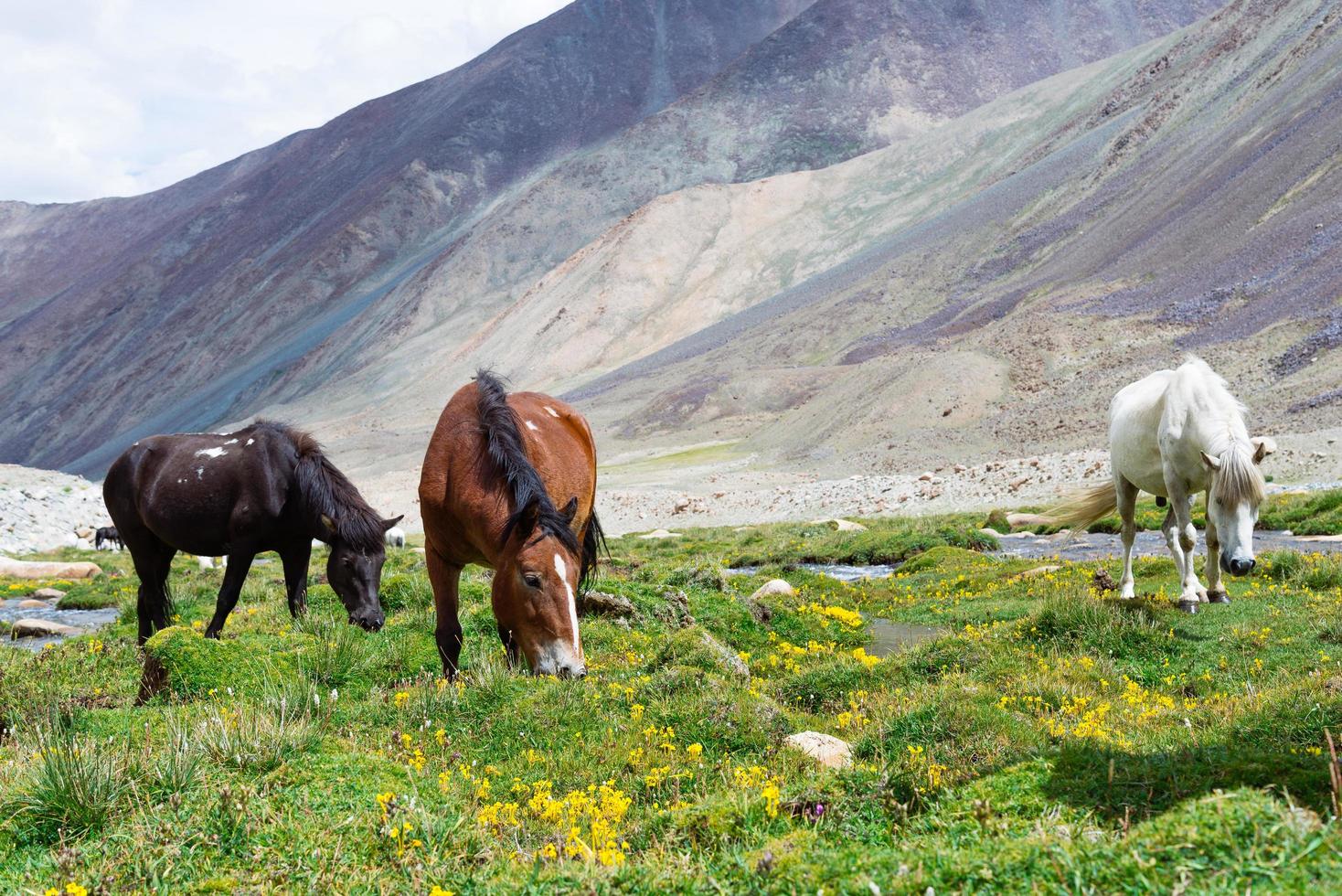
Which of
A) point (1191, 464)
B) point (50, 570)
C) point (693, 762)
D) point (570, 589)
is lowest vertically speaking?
point (50, 570)

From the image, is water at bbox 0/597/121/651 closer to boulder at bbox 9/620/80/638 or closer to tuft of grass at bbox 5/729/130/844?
boulder at bbox 9/620/80/638

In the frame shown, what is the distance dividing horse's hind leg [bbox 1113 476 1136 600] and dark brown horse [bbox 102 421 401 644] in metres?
9.32

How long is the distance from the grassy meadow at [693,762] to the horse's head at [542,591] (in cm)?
27

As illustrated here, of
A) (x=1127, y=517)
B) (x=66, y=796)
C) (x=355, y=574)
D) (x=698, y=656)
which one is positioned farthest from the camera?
(x=1127, y=517)

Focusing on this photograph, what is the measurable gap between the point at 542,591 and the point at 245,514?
566 centimetres

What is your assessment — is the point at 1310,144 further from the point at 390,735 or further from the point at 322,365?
the point at 322,365

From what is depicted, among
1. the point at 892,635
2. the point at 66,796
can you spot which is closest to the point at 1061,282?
the point at 892,635

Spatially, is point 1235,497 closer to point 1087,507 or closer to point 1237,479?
point 1237,479

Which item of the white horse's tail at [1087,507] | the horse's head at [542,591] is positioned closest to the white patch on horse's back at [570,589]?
the horse's head at [542,591]

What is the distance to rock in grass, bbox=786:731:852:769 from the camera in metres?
6.45

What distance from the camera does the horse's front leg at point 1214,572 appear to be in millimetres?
11711

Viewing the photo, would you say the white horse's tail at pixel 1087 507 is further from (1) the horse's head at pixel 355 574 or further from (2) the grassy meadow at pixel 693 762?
(1) the horse's head at pixel 355 574

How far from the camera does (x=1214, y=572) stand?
11867mm

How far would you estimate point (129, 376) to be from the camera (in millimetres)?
139500
